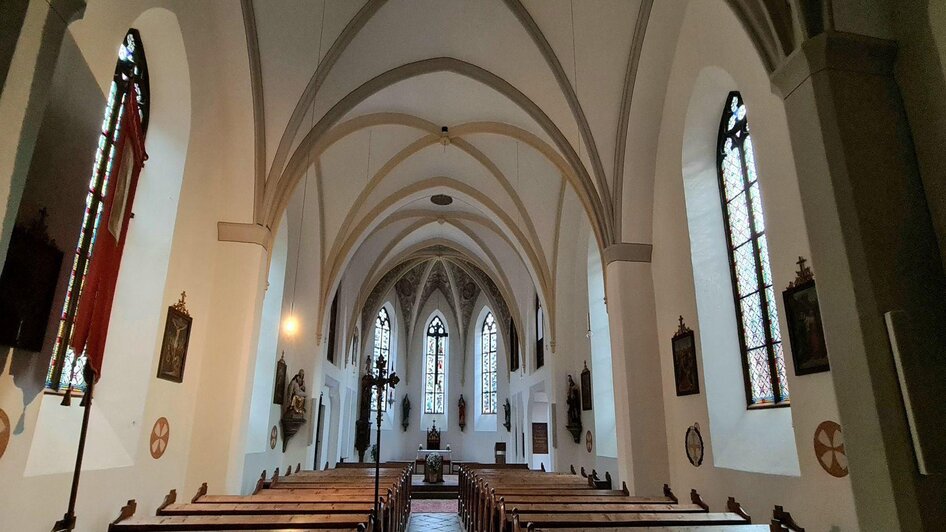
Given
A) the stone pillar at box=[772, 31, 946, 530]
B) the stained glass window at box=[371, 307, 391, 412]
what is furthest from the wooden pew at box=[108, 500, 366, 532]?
the stained glass window at box=[371, 307, 391, 412]

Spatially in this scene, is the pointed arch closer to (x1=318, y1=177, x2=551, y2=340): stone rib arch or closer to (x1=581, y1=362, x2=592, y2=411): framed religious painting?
(x1=318, y1=177, x2=551, y2=340): stone rib arch

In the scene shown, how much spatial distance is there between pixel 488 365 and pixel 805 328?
19.0 m

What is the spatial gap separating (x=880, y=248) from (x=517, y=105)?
22.9 feet

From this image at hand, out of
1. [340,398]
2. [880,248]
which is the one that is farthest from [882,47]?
[340,398]

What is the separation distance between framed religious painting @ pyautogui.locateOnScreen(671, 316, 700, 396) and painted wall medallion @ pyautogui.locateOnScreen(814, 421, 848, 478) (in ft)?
7.23

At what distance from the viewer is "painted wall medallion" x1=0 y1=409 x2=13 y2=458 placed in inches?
148

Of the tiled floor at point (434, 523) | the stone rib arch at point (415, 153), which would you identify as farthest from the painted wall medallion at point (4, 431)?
the stone rib arch at point (415, 153)

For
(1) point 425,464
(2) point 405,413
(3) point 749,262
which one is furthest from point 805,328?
(2) point 405,413

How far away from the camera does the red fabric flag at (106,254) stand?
4.24 metres

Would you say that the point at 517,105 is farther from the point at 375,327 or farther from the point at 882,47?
the point at 375,327

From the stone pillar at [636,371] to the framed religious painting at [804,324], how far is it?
2.87 metres

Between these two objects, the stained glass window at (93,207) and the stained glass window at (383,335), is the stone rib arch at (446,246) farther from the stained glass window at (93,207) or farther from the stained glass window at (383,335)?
the stained glass window at (93,207)

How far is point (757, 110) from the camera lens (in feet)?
18.7

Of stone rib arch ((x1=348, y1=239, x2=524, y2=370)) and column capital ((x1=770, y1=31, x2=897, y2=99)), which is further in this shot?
stone rib arch ((x1=348, y1=239, x2=524, y2=370))
